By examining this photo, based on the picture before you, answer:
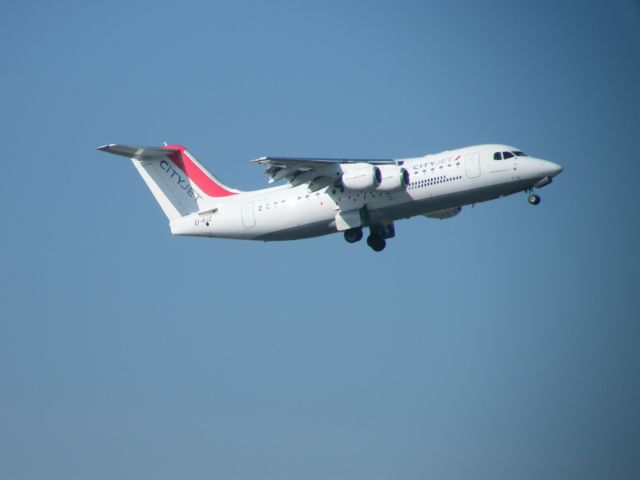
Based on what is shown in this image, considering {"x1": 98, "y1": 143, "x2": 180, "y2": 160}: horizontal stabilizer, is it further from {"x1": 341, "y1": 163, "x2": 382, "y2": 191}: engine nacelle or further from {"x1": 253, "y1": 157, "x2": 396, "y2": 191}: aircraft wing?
{"x1": 341, "y1": 163, "x2": 382, "y2": 191}: engine nacelle

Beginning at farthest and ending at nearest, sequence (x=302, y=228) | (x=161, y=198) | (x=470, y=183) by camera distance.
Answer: (x=161, y=198)
(x=302, y=228)
(x=470, y=183)

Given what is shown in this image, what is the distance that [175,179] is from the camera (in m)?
25.8

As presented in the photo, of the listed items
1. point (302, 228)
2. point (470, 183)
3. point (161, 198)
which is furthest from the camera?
point (161, 198)

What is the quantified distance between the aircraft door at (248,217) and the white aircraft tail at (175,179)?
3.88 ft

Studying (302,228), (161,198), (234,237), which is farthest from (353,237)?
(161,198)

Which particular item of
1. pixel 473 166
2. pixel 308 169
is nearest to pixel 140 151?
pixel 308 169

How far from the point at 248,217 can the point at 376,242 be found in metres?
2.82

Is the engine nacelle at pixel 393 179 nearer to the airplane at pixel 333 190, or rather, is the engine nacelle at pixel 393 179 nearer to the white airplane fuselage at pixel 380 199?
the airplane at pixel 333 190

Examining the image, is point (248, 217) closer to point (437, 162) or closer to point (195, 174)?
point (195, 174)

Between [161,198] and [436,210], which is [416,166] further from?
[161,198]

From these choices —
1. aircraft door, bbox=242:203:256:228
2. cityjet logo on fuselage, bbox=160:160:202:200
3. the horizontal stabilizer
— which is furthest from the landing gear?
the horizontal stabilizer

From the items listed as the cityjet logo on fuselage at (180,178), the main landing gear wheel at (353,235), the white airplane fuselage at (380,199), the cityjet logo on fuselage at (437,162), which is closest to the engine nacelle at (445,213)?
the white airplane fuselage at (380,199)

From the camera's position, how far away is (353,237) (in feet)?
77.7

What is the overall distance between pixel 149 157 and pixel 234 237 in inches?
124
